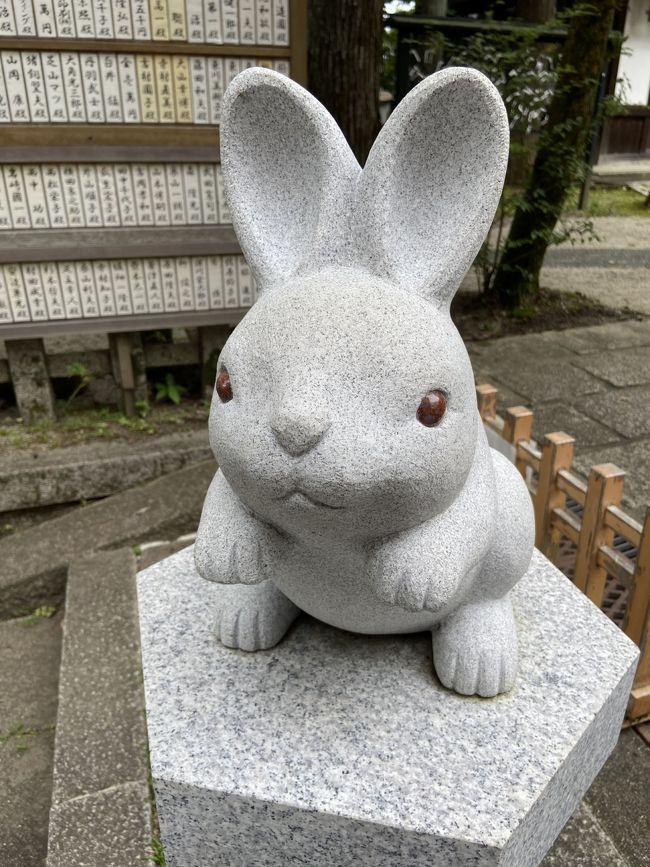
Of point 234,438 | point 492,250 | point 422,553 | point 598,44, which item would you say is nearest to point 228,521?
point 234,438

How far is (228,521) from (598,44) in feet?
19.0

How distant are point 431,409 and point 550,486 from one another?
1.56m

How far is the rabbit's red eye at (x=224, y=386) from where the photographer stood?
1.50 metres

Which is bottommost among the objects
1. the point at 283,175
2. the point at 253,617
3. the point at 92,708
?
the point at 92,708

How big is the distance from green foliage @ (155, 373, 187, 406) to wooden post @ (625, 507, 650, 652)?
2.80 meters

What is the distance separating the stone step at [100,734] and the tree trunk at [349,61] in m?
2.84

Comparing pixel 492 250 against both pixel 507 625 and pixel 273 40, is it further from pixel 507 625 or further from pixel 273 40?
pixel 507 625

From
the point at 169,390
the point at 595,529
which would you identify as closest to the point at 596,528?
the point at 595,529

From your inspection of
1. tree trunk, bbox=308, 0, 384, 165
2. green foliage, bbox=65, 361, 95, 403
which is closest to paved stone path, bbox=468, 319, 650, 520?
tree trunk, bbox=308, 0, 384, 165

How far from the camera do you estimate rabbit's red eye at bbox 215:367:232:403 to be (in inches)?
59.2

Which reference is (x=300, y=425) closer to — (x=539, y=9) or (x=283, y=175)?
(x=283, y=175)

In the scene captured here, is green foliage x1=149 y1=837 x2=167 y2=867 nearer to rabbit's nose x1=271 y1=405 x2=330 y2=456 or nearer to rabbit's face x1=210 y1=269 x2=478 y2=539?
rabbit's face x1=210 y1=269 x2=478 y2=539

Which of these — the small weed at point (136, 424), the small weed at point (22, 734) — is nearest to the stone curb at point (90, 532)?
the small weed at point (136, 424)

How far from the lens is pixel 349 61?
4129mm
